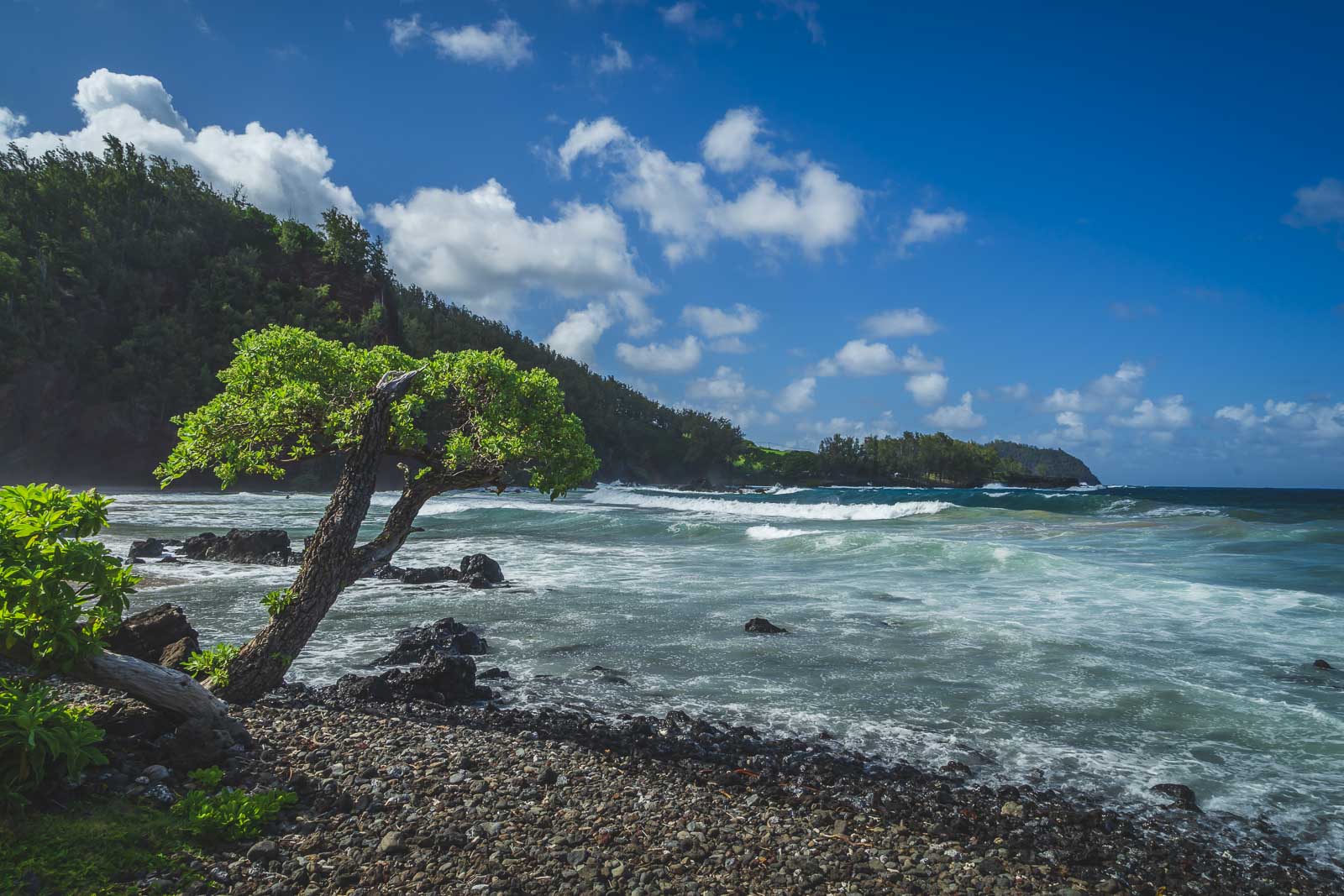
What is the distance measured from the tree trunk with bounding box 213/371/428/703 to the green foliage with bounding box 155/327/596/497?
305 mm

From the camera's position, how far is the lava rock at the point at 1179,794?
21.1 feet

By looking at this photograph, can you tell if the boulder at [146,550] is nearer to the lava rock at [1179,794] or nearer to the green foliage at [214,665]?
the green foliage at [214,665]

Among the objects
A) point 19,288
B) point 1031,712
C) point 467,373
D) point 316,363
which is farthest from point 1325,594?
point 19,288

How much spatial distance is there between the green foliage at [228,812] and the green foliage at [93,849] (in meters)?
0.08

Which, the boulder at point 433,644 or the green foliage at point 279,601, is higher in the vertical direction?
the green foliage at point 279,601

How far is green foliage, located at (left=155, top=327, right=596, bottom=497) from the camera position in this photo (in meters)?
8.07

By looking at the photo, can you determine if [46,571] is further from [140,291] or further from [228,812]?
[140,291]

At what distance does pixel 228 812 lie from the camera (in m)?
4.71

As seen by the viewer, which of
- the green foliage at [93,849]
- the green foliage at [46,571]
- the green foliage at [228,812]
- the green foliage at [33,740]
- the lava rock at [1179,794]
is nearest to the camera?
the green foliage at [93,849]

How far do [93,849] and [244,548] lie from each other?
64.3 feet

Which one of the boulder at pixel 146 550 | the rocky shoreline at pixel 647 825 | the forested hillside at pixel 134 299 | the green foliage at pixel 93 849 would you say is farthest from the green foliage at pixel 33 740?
the forested hillside at pixel 134 299

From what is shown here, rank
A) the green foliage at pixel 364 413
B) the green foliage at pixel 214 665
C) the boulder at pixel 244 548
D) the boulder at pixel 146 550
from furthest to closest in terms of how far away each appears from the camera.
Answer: the boulder at pixel 244 548, the boulder at pixel 146 550, the green foliage at pixel 364 413, the green foliage at pixel 214 665

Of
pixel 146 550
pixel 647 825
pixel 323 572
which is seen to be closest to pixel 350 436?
pixel 323 572

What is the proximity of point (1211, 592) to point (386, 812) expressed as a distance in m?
21.4
